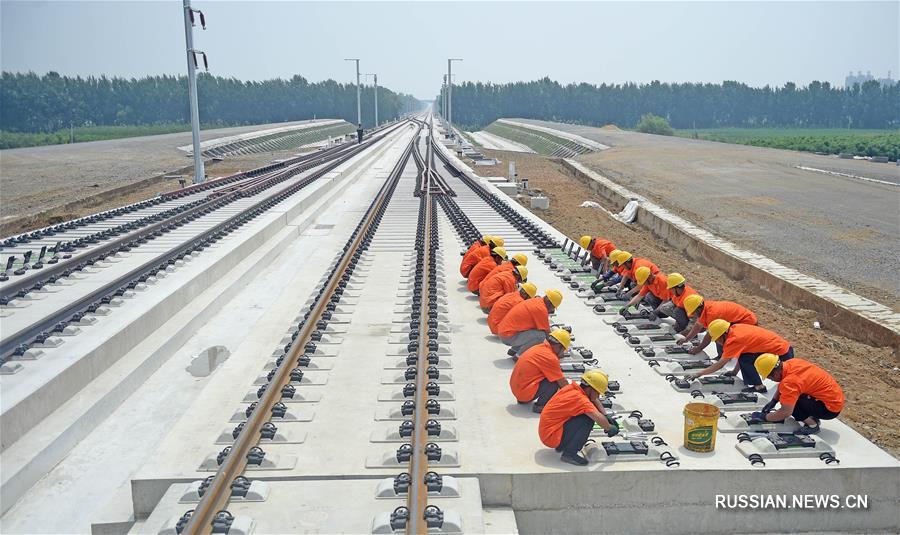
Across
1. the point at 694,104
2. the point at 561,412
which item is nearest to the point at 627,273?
the point at 561,412

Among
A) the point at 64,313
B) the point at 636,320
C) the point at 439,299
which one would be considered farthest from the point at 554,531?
the point at 64,313

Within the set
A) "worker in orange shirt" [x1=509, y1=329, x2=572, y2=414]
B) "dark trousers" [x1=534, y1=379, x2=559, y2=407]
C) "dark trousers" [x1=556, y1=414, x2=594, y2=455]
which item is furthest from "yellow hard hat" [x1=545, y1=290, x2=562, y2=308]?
"dark trousers" [x1=556, y1=414, x2=594, y2=455]

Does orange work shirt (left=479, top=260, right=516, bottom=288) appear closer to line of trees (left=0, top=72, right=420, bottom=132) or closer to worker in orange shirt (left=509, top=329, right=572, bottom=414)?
worker in orange shirt (left=509, top=329, right=572, bottom=414)

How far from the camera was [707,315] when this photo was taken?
9188 millimetres

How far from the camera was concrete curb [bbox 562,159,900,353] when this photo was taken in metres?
12.2

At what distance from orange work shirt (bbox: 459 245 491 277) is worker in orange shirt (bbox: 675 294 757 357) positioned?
4.04 meters

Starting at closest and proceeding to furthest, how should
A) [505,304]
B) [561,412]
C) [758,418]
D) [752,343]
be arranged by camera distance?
[561,412] < [758,418] < [752,343] < [505,304]

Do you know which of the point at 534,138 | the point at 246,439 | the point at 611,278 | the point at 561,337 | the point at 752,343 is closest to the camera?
the point at 246,439

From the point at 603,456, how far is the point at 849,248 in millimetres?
14385

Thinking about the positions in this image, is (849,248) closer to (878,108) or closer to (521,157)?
(521,157)

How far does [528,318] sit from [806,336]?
5.86 meters

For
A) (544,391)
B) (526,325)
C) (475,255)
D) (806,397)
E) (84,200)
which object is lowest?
(84,200)

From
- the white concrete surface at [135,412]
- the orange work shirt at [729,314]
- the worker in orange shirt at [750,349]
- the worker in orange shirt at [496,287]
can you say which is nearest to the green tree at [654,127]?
the white concrete surface at [135,412]

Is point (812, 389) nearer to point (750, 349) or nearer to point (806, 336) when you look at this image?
point (750, 349)
